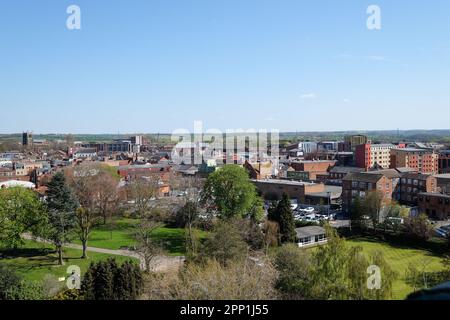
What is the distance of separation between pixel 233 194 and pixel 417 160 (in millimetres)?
43245

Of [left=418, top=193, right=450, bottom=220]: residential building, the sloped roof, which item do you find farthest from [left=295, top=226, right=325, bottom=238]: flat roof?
[left=418, top=193, right=450, bottom=220]: residential building

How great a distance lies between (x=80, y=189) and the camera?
36.1 meters

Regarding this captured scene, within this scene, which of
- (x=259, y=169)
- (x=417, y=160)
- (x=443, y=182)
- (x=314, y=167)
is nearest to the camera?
(x=443, y=182)

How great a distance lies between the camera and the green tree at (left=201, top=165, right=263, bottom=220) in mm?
29578

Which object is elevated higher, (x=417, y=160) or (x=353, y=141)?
(x=353, y=141)

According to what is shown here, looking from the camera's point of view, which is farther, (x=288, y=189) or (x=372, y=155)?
(x=372, y=155)

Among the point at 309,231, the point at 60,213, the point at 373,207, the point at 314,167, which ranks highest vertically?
the point at 314,167

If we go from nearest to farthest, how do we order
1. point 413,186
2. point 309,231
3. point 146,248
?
point 146,248, point 309,231, point 413,186

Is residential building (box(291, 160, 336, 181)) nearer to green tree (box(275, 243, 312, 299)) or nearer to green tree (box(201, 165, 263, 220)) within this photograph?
green tree (box(201, 165, 263, 220))

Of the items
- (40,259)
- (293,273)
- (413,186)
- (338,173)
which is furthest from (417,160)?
(293,273)

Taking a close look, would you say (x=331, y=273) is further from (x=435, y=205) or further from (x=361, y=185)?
(x=361, y=185)

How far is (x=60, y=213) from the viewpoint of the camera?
24.8 m
